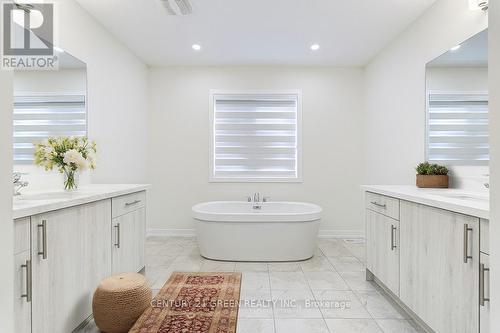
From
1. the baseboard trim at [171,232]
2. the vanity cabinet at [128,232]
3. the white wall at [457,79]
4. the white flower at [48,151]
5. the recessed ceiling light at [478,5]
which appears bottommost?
the baseboard trim at [171,232]

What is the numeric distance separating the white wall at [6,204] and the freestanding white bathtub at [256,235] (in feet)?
8.60

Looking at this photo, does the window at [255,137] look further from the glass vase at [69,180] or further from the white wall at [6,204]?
the white wall at [6,204]

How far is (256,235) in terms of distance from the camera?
3541mm

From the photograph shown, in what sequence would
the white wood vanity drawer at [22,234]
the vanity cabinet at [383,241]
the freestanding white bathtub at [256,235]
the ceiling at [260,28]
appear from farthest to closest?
the freestanding white bathtub at [256,235], the ceiling at [260,28], the vanity cabinet at [383,241], the white wood vanity drawer at [22,234]

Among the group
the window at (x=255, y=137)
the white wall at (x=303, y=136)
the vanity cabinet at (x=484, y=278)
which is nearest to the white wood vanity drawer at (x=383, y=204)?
the vanity cabinet at (x=484, y=278)

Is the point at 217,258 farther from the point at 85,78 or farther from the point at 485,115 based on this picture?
the point at 485,115

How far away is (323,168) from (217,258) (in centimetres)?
213

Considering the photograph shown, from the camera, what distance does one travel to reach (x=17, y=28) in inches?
86.5

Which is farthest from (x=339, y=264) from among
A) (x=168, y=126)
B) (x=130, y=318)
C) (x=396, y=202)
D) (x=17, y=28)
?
(x=17, y=28)

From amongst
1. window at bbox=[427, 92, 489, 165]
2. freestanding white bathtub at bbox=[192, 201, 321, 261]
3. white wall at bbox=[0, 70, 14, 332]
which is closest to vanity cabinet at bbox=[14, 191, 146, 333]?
white wall at bbox=[0, 70, 14, 332]

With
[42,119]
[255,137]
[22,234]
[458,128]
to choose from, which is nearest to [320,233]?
[255,137]

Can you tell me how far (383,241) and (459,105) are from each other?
1.27 meters

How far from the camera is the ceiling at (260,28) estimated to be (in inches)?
117

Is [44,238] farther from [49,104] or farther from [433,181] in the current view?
[433,181]
